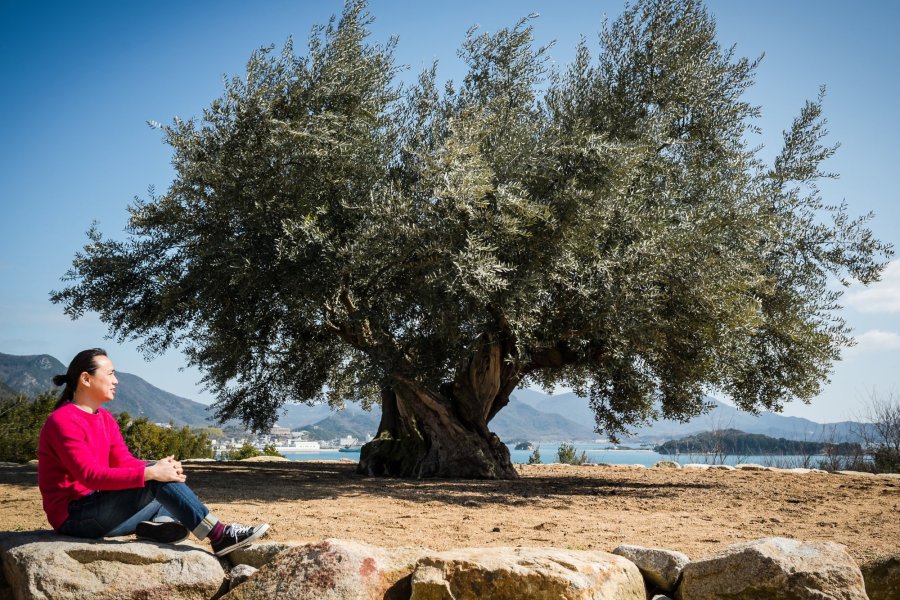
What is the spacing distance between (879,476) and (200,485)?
14.5 m

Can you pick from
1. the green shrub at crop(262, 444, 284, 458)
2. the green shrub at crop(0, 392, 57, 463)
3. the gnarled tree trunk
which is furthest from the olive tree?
the green shrub at crop(262, 444, 284, 458)

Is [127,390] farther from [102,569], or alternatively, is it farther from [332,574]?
[332,574]

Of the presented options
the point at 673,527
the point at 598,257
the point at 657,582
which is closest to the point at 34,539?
the point at 657,582

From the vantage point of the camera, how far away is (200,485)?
38.3 ft

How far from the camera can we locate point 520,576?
16.1 feet

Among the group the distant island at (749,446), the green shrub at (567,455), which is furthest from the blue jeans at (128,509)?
the distant island at (749,446)

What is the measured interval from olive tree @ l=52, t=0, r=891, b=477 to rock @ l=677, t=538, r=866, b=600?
605cm

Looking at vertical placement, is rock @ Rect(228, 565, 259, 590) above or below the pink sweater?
below

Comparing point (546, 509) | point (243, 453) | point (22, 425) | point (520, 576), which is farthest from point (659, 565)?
point (243, 453)

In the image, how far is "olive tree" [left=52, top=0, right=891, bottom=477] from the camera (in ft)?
38.3

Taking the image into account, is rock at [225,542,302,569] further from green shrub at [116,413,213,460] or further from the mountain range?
green shrub at [116,413,213,460]

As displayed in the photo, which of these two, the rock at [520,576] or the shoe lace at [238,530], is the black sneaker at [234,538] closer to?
the shoe lace at [238,530]

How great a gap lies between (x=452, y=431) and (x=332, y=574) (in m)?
9.82

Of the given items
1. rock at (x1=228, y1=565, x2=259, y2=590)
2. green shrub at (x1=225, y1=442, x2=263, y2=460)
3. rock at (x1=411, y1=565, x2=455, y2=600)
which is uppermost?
rock at (x1=411, y1=565, x2=455, y2=600)
